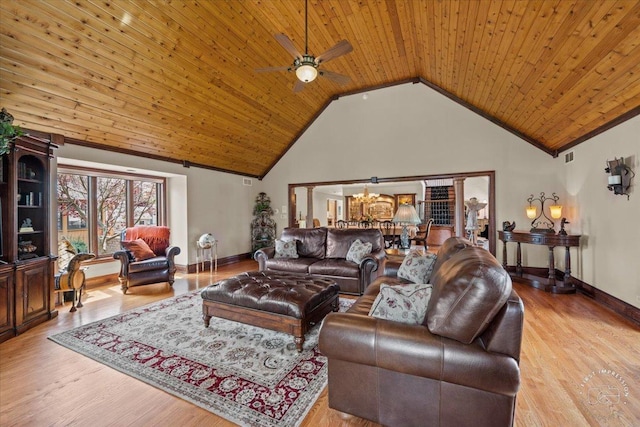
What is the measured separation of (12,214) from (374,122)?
20.8ft

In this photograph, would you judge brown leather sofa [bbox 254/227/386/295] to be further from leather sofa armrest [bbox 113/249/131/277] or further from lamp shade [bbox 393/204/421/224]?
leather sofa armrest [bbox 113/249/131/277]

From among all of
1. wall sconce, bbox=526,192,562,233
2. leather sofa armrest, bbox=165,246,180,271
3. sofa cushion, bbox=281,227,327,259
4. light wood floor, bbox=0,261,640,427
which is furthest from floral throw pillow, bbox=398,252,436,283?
leather sofa armrest, bbox=165,246,180,271

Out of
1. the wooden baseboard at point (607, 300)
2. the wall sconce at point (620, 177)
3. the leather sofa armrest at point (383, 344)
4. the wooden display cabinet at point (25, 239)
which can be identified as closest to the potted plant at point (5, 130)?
the wooden display cabinet at point (25, 239)

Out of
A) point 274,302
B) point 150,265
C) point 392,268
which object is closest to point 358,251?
point 392,268

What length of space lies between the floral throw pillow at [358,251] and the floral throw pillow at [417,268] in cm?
112

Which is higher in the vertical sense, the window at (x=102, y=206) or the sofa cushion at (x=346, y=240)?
the window at (x=102, y=206)

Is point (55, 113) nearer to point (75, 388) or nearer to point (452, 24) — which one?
point (75, 388)

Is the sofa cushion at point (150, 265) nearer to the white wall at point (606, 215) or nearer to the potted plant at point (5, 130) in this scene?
the potted plant at point (5, 130)

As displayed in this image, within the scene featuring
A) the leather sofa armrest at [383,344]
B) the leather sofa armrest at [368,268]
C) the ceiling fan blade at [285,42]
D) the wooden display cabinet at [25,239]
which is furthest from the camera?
the leather sofa armrest at [368,268]

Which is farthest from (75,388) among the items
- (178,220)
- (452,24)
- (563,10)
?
(452,24)

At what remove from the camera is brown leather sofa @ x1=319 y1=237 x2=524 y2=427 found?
4.54ft

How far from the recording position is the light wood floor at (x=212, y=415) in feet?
5.79

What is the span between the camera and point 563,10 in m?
2.41

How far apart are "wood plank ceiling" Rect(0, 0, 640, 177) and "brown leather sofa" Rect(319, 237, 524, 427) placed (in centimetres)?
257
